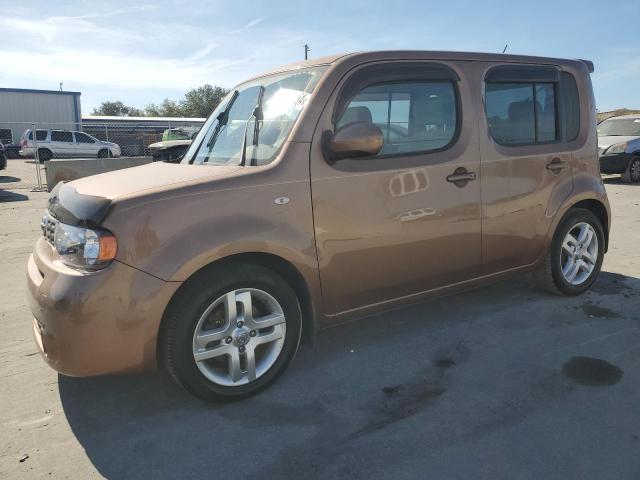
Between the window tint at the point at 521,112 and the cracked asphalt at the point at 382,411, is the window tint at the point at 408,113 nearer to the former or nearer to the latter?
the window tint at the point at 521,112

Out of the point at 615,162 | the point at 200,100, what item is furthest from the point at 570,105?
the point at 200,100

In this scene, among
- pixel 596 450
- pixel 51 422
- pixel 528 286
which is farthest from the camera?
pixel 528 286

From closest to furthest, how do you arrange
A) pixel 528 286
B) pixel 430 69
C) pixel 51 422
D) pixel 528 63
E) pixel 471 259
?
pixel 51 422 < pixel 430 69 < pixel 471 259 < pixel 528 63 < pixel 528 286

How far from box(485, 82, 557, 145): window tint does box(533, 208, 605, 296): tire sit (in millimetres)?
756

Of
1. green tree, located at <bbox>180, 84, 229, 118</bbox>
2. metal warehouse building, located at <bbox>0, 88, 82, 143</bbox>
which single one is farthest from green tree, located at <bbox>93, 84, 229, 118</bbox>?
metal warehouse building, located at <bbox>0, 88, 82, 143</bbox>

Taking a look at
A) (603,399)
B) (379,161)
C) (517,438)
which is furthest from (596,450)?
(379,161)

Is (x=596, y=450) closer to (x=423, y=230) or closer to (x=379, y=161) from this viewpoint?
(x=423, y=230)

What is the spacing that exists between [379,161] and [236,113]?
119 cm

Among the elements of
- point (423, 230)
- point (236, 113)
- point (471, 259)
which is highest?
point (236, 113)

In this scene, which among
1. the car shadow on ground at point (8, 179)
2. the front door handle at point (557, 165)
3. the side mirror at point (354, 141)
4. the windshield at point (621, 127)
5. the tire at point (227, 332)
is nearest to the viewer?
the tire at point (227, 332)

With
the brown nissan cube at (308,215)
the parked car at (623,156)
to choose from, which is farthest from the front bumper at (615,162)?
the brown nissan cube at (308,215)

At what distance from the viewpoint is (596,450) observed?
90.5 inches

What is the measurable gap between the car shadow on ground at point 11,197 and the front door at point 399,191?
448 inches

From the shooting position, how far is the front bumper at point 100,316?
2.36 metres
